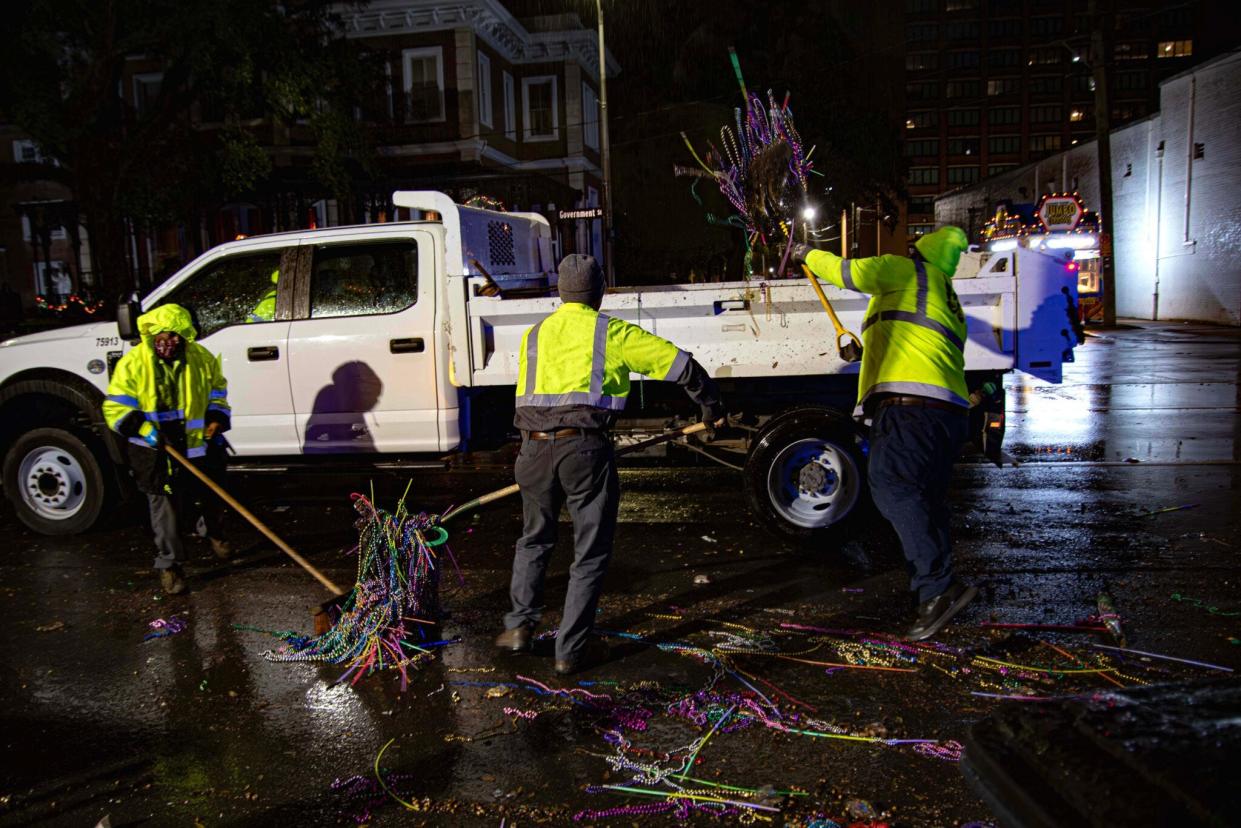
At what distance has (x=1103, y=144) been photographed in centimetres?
2620

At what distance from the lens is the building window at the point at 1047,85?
4237 inches

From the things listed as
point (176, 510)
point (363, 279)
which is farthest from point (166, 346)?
point (363, 279)

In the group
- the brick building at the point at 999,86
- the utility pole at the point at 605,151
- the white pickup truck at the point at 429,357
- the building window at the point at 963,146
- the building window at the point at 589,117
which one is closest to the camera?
the white pickup truck at the point at 429,357

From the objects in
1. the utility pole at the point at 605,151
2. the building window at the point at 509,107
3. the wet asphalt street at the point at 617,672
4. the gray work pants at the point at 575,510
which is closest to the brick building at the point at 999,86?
the building window at the point at 509,107

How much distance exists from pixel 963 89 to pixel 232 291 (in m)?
121

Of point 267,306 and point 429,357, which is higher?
point 267,306

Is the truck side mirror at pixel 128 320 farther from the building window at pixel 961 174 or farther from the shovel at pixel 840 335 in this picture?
the building window at pixel 961 174

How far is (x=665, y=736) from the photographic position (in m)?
3.42

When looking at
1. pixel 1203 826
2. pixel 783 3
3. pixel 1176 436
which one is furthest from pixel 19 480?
pixel 783 3

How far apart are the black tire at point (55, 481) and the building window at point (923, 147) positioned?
4666 inches

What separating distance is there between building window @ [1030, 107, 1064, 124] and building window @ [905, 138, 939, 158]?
37.7 ft

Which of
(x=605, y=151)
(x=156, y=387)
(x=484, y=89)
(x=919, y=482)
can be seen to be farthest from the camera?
(x=484, y=89)

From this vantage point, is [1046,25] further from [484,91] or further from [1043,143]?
[484,91]

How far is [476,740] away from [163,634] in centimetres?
230
